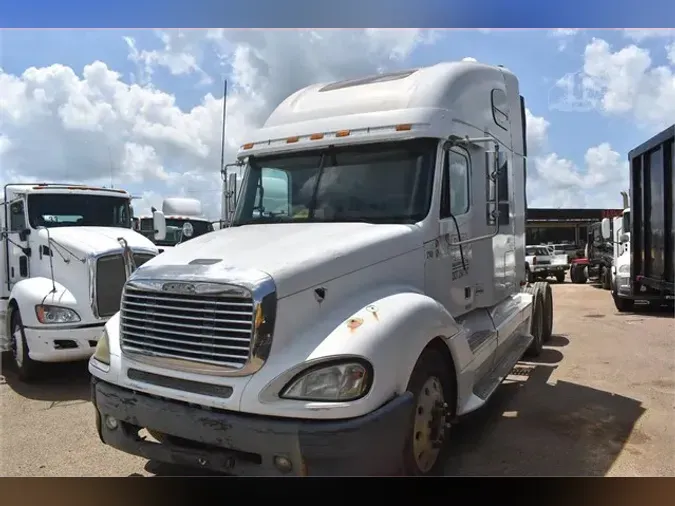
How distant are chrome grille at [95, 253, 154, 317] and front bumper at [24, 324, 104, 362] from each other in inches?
10.2

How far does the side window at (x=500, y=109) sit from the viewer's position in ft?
19.2

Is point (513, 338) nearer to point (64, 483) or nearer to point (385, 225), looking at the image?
point (385, 225)

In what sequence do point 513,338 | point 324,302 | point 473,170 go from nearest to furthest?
point 324,302, point 473,170, point 513,338

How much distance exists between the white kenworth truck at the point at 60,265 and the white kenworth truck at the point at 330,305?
2.48 meters

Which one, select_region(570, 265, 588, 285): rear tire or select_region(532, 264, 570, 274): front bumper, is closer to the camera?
select_region(570, 265, 588, 285): rear tire

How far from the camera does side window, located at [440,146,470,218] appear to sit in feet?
14.6

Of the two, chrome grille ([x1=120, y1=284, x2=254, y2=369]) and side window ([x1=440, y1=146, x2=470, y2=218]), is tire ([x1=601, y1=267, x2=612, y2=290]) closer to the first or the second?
side window ([x1=440, y1=146, x2=470, y2=218])

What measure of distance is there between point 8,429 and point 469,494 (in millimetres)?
4002

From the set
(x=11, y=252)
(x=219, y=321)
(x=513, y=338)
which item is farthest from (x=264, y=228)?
(x=11, y=252)

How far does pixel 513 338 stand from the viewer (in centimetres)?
634

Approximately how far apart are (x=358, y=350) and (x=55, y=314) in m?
4.58

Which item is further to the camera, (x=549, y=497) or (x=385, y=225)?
(x=385, y=225)

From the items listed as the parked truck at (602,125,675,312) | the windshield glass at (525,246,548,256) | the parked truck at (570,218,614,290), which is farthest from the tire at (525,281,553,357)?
the windshield glass at (525,246,548,256)

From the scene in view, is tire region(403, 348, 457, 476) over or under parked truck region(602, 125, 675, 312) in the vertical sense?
under
